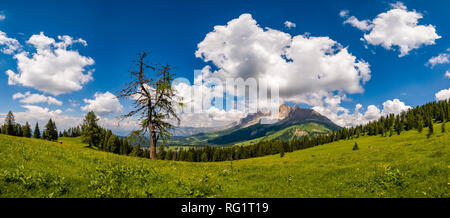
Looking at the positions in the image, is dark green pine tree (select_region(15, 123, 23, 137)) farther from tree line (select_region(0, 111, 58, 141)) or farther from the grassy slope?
the grassy slope

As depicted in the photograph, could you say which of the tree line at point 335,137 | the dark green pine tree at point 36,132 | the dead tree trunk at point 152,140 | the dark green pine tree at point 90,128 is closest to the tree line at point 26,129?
the dark green pine tree at point 36,132

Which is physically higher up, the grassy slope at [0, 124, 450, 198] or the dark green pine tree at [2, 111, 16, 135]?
the dark green pine tree at [2, 111, 16, 135]

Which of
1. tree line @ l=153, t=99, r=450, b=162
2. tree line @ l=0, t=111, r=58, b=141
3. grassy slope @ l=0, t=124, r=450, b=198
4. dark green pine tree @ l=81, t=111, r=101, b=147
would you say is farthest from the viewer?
tree line @ l=153, t=99, r=450, b=162

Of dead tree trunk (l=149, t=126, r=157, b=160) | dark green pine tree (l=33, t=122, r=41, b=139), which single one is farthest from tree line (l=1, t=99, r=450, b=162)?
dead tree trunk (l=149, t=126, r=157, b=160)

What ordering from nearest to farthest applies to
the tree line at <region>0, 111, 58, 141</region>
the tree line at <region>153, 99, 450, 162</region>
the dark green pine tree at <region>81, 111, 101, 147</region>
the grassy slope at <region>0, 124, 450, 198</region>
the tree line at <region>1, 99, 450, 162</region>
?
the grassy slope at <region>0, 124, 450, 198</region> → the dark green pine tree at <region>81, 111, 101, 147</region> → the tree line at <region>1, 99, 450, 162</region> → the tree line at <region>0, 111, 58, 141</region> → the tree line at <region>153, 99, 450, 162</region>

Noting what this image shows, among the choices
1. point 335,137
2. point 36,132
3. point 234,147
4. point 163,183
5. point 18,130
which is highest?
point 18,130

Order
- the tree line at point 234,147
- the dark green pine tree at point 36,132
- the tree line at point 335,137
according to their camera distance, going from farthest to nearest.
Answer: the tree line at point 335,137, the dark green pine tree at point 36,132, the tree line at point 234,147

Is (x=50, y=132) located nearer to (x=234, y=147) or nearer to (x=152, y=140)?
(x=234, y=147)

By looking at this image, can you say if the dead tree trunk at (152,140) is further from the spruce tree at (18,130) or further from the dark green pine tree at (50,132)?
the spruce tree at (18,130)

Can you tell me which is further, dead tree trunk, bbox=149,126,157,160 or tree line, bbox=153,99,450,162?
tree line, bbox=153,99,450,162

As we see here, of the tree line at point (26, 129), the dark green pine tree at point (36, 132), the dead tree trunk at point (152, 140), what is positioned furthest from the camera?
the dark green pine tree at point (36, 132)

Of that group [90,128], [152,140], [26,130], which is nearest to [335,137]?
[90,128]

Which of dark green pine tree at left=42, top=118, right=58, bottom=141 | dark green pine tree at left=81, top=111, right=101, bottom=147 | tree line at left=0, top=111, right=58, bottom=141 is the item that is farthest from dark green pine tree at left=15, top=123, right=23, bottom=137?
dark green pine tree at left=81, top=111, right=101, bottom=147
